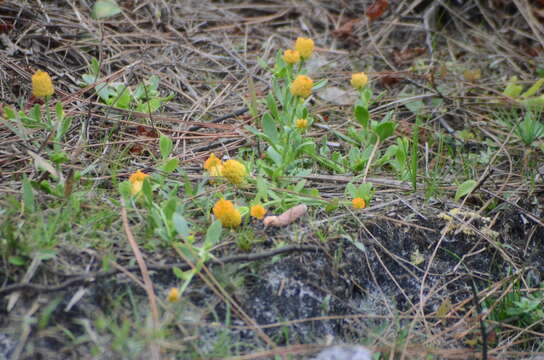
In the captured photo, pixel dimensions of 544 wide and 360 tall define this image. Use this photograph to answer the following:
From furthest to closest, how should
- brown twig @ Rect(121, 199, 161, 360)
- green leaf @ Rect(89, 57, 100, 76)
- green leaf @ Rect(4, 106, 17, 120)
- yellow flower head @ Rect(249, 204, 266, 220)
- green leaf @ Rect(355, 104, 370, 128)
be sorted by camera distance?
green leaf @ Rect(89, 57, 100, 76) → green leaf @ Rect(355, 104, 370, 128) → green leaf @ Rect(4, 106, 17, 120) → yellow flower head @ Rect(249, 204, 266, 220) → brown twig @ Rect(121, 199, 161, 360)

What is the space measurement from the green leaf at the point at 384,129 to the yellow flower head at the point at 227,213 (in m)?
0.79

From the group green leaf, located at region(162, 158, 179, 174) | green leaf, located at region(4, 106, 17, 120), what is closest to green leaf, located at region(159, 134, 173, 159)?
green leaf, located at region(162, 158, 179, 174)

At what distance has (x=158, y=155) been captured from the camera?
7.74ft

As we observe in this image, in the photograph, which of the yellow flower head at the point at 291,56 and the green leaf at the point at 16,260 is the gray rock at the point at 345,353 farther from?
the yellow flower head at the point at 291,56

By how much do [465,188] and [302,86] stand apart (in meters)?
0.81

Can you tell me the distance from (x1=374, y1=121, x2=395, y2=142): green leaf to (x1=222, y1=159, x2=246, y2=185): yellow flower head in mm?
679

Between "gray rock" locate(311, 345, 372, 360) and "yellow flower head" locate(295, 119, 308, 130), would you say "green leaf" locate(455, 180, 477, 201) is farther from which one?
"gray rock" locate(311, 345, 372, 360)

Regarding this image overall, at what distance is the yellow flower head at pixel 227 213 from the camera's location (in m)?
1.80

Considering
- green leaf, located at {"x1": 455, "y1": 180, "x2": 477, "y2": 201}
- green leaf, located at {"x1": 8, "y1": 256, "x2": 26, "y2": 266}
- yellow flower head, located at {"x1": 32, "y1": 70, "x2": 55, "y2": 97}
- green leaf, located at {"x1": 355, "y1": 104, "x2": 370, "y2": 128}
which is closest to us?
green leaf, located at {"x1": 8, "y1": 256, "x2": 26, "y2": 266}

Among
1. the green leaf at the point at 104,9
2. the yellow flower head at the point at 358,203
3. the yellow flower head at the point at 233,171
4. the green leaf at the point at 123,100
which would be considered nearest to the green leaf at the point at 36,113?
the green leaf at the point at 123,100

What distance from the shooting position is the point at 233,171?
76.2 inches

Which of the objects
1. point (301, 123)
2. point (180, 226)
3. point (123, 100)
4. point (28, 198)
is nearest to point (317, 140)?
point (301, 123)

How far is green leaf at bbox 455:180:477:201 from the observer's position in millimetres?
2240

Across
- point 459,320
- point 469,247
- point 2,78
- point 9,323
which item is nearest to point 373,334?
point 459,320
